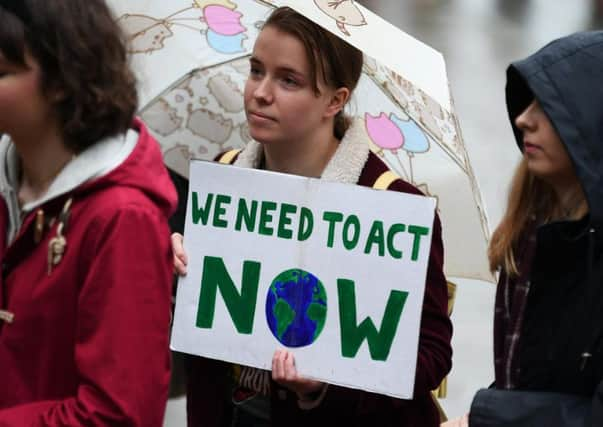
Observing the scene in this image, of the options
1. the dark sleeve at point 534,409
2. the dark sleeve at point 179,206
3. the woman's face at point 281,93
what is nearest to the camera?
the dark sleeve at point 534,409

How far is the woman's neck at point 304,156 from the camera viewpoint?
335 cm

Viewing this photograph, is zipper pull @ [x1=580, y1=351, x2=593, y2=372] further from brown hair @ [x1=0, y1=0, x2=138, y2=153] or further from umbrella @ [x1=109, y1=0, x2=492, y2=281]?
brown hair @ [x1=0, y1=0, x2=138, y2=153]

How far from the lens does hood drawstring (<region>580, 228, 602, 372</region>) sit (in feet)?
9.18

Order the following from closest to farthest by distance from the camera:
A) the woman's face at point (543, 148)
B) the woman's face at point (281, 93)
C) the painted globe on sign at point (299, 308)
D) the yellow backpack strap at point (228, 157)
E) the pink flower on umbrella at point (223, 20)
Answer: the woman's face at point (543, 148), the painted globe on sign at point (299, 308), the woman's face at point (281, 93), the yellow backpack strap at point (228, 157), the pink flower on umbrella at point (223, 20)

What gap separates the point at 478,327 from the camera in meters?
6.96

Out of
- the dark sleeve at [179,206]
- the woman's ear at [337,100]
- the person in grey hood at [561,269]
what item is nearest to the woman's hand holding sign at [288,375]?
the person in grey hood at [561,269]

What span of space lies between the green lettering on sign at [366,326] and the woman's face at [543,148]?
0.36 meters

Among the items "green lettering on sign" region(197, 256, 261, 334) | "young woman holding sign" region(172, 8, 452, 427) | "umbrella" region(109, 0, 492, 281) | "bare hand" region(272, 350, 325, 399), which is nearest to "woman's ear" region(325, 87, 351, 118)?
"young woman holding sign" region(172, 8, 452, 427)

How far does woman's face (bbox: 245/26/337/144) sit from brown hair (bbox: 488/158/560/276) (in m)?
0.48

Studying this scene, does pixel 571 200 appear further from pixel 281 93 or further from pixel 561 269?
pixel 281 93

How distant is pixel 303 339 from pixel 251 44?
1298 millimetres

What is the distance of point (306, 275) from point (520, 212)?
478 millimetres

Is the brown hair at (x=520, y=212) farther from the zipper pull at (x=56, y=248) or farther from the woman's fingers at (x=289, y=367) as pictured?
the zipper pull at (x=56, y=248)

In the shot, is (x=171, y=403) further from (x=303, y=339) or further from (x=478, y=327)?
(x=303, y=339)
